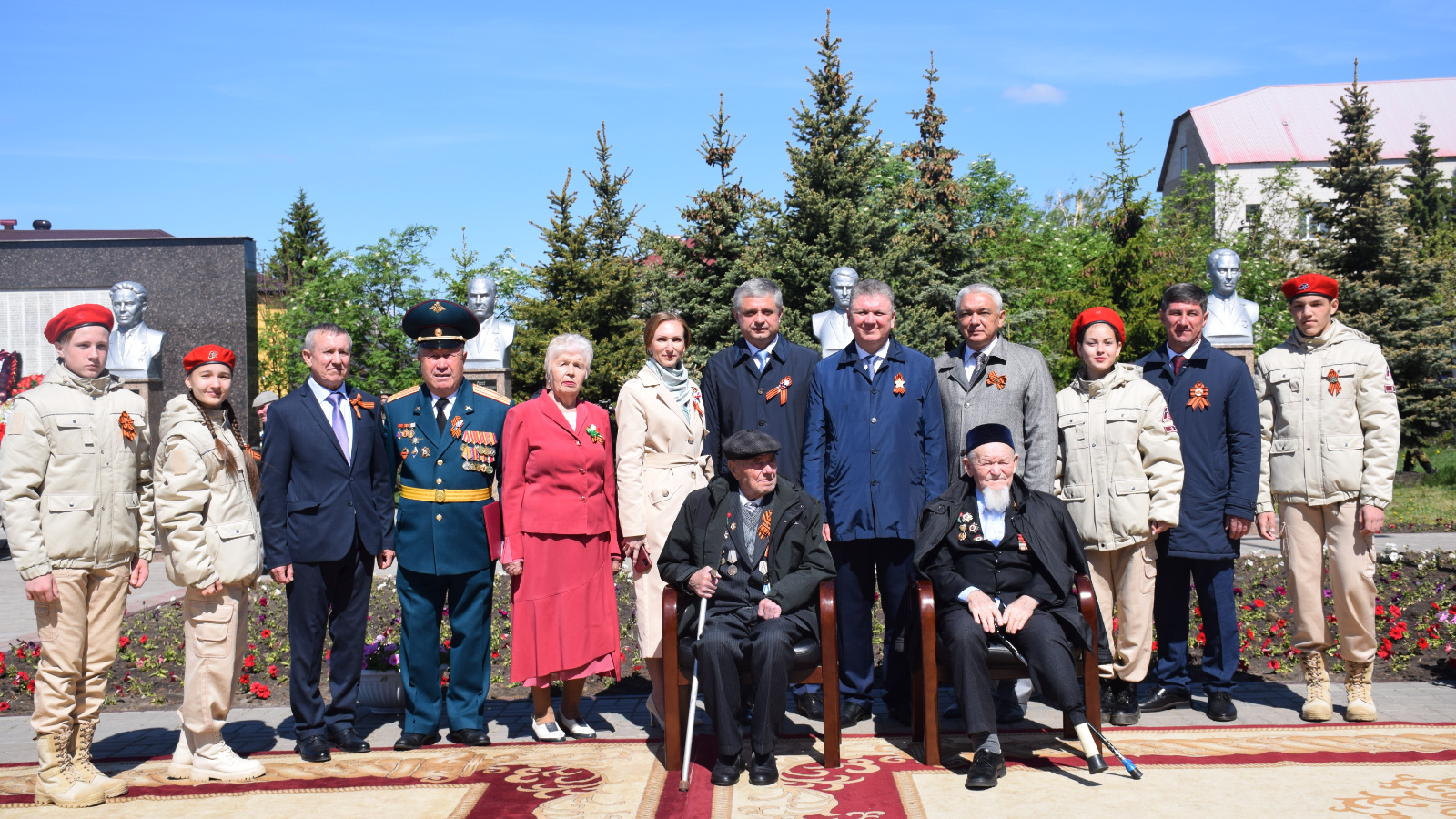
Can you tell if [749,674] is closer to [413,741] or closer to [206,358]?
[413,741]

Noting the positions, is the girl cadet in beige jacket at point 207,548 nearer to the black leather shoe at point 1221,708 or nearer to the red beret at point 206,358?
the red beret at point 206,358

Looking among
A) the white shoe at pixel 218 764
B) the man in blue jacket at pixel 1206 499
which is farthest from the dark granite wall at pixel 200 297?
the man in blue jacket at pixel 1206 499

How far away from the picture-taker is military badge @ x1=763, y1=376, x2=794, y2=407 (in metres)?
5.61

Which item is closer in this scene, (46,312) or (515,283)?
(46,312)

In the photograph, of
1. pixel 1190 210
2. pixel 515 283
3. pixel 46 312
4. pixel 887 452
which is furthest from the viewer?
pixel 1190 210

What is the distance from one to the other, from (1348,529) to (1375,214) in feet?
52.4

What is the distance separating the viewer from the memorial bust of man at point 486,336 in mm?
12719

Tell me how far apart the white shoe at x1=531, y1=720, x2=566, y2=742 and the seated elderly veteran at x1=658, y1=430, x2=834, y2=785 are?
3.35 ft

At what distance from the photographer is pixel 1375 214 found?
61.0 feet

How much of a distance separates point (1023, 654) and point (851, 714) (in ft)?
3.50

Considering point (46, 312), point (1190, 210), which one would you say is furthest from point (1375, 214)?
point (46, 312)

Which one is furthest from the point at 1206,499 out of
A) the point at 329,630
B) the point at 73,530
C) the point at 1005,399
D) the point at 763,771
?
the point at 73,530

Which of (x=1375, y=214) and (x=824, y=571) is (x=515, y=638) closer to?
(x=824, y=571)

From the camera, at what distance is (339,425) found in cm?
532
